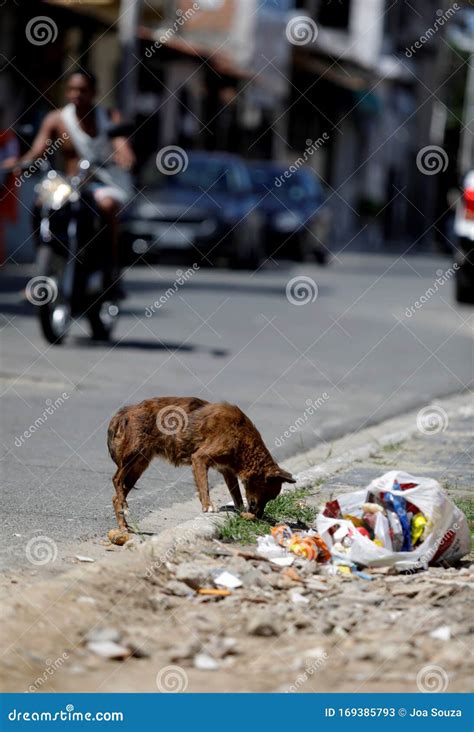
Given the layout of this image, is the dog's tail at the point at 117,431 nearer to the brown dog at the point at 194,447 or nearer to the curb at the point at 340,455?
the brown dog at the point at 194,447

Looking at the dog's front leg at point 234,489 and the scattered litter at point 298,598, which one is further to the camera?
the dog's front leg at point 234,489

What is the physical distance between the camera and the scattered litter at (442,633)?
446 centimetres

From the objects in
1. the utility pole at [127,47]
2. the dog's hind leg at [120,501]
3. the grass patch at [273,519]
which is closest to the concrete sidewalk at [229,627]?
the grass patch at [273,519]

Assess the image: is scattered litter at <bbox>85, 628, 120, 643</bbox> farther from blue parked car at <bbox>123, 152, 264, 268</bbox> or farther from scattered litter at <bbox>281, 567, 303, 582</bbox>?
blue parked car at <bbox>123, 152, 264, 268</bbox>

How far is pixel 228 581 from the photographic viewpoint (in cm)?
497

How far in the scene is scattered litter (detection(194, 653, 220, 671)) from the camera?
4.15 metres

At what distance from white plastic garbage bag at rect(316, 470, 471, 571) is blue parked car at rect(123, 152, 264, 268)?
60.8ft

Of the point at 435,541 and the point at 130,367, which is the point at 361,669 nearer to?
the point at 435,541

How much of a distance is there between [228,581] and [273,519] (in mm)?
1099

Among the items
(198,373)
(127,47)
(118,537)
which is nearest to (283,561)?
(118,537)

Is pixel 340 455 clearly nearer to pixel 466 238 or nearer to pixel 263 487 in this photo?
pixel 263 487

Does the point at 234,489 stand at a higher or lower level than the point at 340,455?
lower

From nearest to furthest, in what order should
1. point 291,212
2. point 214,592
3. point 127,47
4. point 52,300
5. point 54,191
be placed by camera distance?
point 214,592, point 54,191, point 52,300, point 127,47, point 291,212

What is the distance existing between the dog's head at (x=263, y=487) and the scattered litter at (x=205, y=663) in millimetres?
1744
